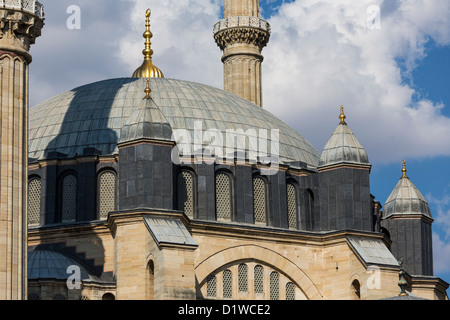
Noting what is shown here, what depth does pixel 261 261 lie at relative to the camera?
53.8 m

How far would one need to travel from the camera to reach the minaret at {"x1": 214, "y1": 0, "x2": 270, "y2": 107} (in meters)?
67.5

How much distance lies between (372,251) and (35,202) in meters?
11.6

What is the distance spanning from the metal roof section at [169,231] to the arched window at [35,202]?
631 cm

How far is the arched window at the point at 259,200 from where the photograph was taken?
54969 millimetres

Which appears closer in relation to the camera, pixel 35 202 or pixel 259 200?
pixel 35 202

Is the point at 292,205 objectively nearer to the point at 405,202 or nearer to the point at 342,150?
the point at 342,150

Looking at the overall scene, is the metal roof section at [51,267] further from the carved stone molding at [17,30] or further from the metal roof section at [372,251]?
the metal roof section at [372,251]

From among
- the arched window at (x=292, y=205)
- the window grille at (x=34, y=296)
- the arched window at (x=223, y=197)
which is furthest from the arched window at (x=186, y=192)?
the window grille at (x=34, y=296)

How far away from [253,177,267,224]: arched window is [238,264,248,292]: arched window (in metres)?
2.04

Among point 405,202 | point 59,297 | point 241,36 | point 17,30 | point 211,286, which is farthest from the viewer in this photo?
point 241,36

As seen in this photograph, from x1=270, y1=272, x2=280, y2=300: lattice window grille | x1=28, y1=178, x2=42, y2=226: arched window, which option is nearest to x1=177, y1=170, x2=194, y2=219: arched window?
x1=270, y1=272, x2=280, y2=300: lattice window grille

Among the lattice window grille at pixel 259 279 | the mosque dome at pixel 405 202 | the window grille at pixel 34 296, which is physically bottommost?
the window grille at pixel 34 296
